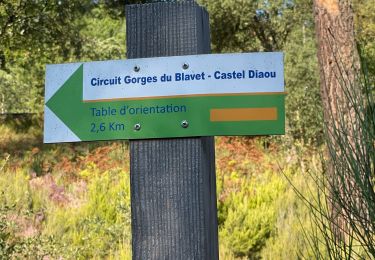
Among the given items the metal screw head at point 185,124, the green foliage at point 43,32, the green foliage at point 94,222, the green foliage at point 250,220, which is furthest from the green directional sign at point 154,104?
the green foliage at point 43,32

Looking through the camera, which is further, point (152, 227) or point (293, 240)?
point (293, 240)

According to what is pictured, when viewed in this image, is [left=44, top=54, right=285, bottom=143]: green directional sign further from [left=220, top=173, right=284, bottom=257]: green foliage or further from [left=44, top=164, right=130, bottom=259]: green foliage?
[left=220, top=173, right=284, bottom=257]: green foliage

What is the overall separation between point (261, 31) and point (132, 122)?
21.2 meters

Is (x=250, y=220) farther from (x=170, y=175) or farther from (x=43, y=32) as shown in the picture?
(x=43, y=32)

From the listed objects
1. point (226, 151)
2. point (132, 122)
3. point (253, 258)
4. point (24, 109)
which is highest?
point (24, 109)

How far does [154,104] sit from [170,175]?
0.25 meters

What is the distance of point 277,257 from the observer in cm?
466

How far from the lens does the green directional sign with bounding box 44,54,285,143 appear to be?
187 cm

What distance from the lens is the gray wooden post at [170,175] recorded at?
1.94m

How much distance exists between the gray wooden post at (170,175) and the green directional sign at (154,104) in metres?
0.06

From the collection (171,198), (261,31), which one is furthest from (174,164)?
(261,31)

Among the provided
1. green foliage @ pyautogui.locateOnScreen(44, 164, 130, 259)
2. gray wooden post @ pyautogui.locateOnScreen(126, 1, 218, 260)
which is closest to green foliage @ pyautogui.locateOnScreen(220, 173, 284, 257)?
green foliage @ pyautogui.locateOnScreen(44, 164, 130, 259)

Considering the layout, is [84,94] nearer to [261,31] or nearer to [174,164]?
[174,164]

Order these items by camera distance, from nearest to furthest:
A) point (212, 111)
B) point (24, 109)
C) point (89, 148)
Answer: point (212, 111)
point (89, 148)
point (24, 109)
